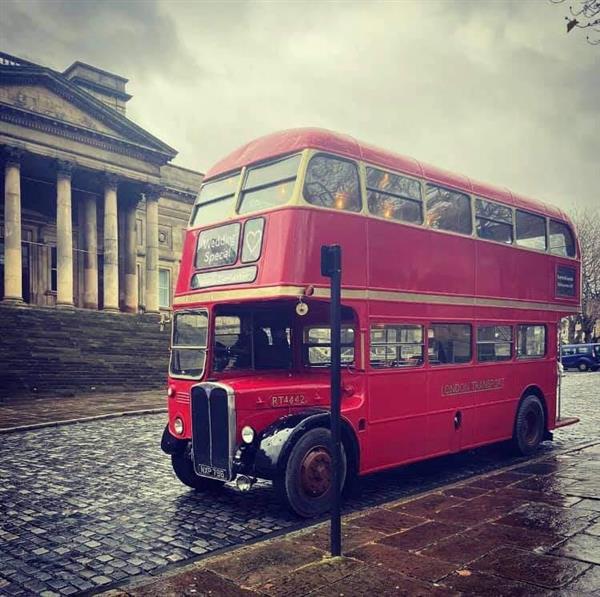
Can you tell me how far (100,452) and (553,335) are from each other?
7985 mm

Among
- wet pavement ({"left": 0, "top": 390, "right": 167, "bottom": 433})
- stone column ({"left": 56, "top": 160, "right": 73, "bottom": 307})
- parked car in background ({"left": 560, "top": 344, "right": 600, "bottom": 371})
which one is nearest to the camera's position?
wet pavement ({"left": 0, "top": 390, "right": 167, "bottom": 433})

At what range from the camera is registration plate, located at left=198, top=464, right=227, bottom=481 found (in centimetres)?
630

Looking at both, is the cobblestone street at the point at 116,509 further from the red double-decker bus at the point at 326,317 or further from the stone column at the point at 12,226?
the stone column at the point at 12,226

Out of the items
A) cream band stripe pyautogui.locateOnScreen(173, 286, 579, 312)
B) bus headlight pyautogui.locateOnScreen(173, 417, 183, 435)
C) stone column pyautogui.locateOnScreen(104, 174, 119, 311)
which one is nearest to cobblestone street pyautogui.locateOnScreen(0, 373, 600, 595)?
bus headlight pyautogui.locateOnScreen(173, 417, 183, 435)

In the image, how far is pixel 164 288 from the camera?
40875 millimetres

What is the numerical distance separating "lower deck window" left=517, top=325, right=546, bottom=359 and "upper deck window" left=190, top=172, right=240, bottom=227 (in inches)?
206

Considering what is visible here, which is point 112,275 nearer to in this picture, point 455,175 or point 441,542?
point 455,175

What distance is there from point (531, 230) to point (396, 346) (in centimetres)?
391

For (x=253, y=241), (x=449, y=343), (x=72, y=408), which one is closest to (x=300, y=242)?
(x=253, y=241)

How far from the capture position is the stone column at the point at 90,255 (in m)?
34.2

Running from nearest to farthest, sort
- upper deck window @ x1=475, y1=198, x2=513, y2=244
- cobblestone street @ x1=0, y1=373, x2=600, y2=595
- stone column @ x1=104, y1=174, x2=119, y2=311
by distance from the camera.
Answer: cobblestone street @ x1=0, y1=373, x2=600, y2=595
upper deck window @ x1=475, y1=198, x2=513, y2=244
stone column @ x1=104, y1=174, x2=119, y2=311

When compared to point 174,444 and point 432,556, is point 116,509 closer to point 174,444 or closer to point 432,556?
point 174,444

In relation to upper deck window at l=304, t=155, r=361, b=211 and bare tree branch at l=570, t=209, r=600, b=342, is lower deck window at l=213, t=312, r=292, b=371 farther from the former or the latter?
bare tree branch at l=570, t=209, r=600, b=342

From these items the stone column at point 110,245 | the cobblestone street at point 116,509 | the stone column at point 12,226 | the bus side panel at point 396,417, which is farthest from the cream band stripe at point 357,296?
the stone column at point 110,245
